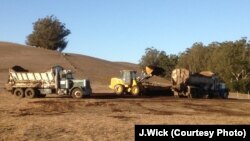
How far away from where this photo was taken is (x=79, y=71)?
89.6 m

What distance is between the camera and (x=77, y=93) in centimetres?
4147

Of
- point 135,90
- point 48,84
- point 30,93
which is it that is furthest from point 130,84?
point 30,93

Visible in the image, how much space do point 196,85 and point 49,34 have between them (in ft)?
283

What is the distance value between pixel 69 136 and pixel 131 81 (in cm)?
3071

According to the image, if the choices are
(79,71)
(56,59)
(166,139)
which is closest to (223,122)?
(166,139)

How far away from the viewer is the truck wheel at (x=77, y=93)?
4131cm

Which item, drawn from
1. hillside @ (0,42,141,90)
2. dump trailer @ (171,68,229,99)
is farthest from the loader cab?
hillside @ (0,42,141,90)

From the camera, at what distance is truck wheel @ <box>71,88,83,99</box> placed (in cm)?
4131

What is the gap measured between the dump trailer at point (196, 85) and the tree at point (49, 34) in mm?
83322

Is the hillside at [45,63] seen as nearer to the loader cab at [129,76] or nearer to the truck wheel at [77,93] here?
the loader cab at [129,76]

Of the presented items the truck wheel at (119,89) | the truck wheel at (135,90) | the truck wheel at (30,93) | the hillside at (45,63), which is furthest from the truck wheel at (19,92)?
the hillside at (45,63)

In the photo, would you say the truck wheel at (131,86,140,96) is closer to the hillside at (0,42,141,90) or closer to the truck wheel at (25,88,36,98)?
the truck wheel at (25,88,36,98)

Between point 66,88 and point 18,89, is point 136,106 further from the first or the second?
point 18,89

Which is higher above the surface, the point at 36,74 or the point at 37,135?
the point at 36,74
